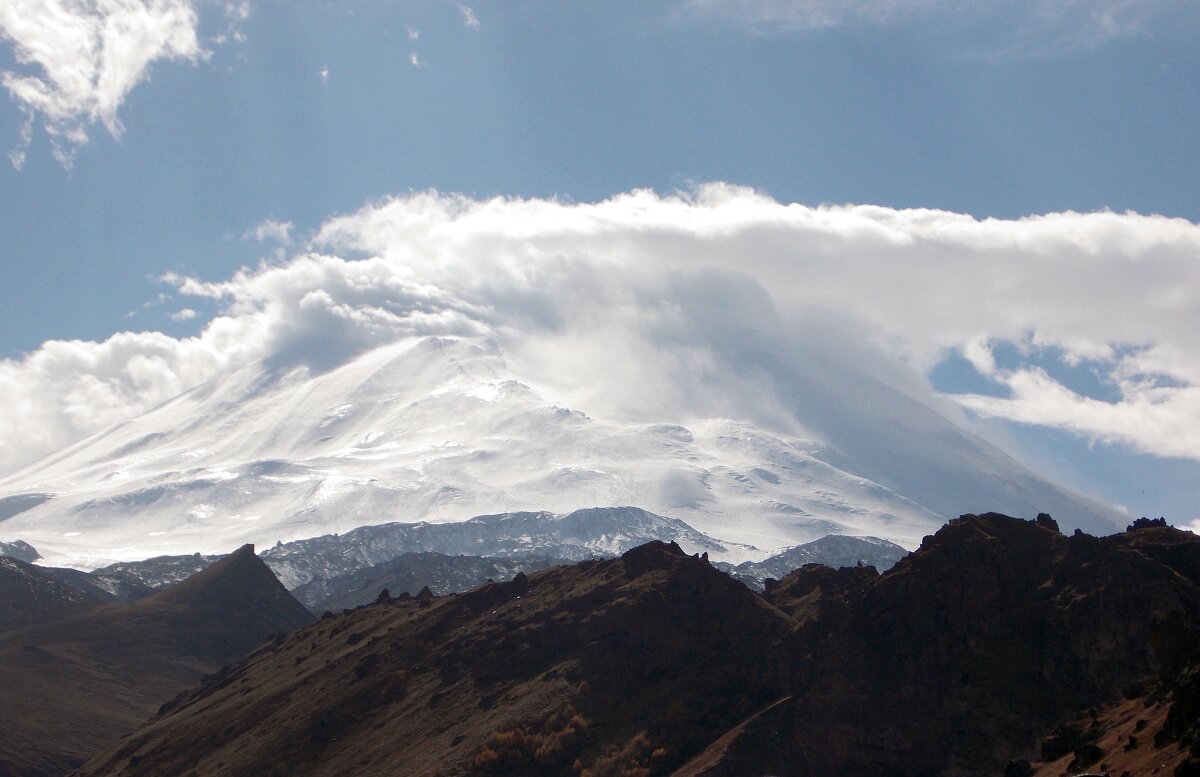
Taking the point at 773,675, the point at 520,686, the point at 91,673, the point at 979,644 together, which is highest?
the point at 979,644

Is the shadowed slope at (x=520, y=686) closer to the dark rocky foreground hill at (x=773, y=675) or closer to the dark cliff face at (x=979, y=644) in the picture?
the dark rocky foreground hill at (x=773, y=675)

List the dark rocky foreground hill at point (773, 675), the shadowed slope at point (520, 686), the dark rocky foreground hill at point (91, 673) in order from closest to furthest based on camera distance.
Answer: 1. the dark rocky foreground hill at point (773, 675)
2. the shadowed slope at point (520, 686)
3. the dark rocky foreground hill at point (91, 673)

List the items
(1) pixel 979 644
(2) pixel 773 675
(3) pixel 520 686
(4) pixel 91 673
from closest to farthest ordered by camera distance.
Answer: (1) pixel 979 644 → (2) pixel 773 675 → (3) pixel 520 686 → (4) pixel 91 673

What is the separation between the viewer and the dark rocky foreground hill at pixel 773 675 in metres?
75.6

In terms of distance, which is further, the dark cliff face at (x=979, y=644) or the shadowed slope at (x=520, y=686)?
the shadowed slope at (x=520, y=686)

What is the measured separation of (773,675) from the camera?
291ft

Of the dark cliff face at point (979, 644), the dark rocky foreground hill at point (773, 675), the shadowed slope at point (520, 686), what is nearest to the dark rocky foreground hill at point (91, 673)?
the shadowed slope at point (520, 686)

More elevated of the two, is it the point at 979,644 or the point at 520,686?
the point at 979,644

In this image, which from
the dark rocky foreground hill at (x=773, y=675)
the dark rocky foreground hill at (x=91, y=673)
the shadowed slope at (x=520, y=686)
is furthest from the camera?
the dark rocky foreground hill at (x=91, y=673)

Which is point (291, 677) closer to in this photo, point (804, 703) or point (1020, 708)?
point (804, 703)

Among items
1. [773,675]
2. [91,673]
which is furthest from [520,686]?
[91,673]

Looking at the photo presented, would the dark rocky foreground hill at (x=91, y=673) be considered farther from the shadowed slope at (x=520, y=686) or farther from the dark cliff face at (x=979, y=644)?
the dark cliff face at (x=979, y=644)

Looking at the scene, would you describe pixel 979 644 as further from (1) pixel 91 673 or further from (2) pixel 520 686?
(1) pixel 91 673

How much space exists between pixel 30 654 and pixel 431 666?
89.8 m
